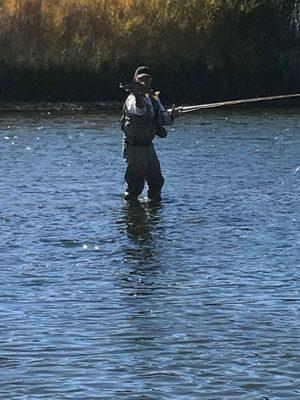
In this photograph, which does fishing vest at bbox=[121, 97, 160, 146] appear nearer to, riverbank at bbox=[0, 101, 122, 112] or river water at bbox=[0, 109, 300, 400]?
river water at bbox=[0, 109, 300, 400]

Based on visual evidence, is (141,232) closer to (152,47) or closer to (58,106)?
(58,106)

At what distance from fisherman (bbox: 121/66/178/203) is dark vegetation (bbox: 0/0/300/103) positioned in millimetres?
19965

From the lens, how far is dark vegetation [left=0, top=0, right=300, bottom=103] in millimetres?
38312

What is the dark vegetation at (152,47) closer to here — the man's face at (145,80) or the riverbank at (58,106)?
the riverbank at (58,106)

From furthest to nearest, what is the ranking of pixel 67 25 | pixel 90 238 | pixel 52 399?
pixel 67 25
pixel 90 238
pixel 52 399

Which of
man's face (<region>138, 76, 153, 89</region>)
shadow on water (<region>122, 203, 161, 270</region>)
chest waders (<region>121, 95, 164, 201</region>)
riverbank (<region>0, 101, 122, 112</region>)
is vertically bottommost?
riverbank (<region>0, 101, 122, 112</region>)

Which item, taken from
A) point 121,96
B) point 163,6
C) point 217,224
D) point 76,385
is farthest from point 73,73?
point 76,385

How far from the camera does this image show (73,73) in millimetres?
38594

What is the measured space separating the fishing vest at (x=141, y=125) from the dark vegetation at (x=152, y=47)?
66.2 ft

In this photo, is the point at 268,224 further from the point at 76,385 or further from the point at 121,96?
the point at 121,96

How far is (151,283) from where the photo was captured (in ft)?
39.8

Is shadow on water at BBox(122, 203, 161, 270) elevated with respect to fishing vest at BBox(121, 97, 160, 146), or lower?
lower

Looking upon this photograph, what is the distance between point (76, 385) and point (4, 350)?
42.4 inches

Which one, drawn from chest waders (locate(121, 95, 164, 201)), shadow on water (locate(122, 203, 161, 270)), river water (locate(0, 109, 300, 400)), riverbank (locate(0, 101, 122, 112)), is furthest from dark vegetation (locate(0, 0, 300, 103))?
shadow on water (locate(122, 203, 161, 270))
